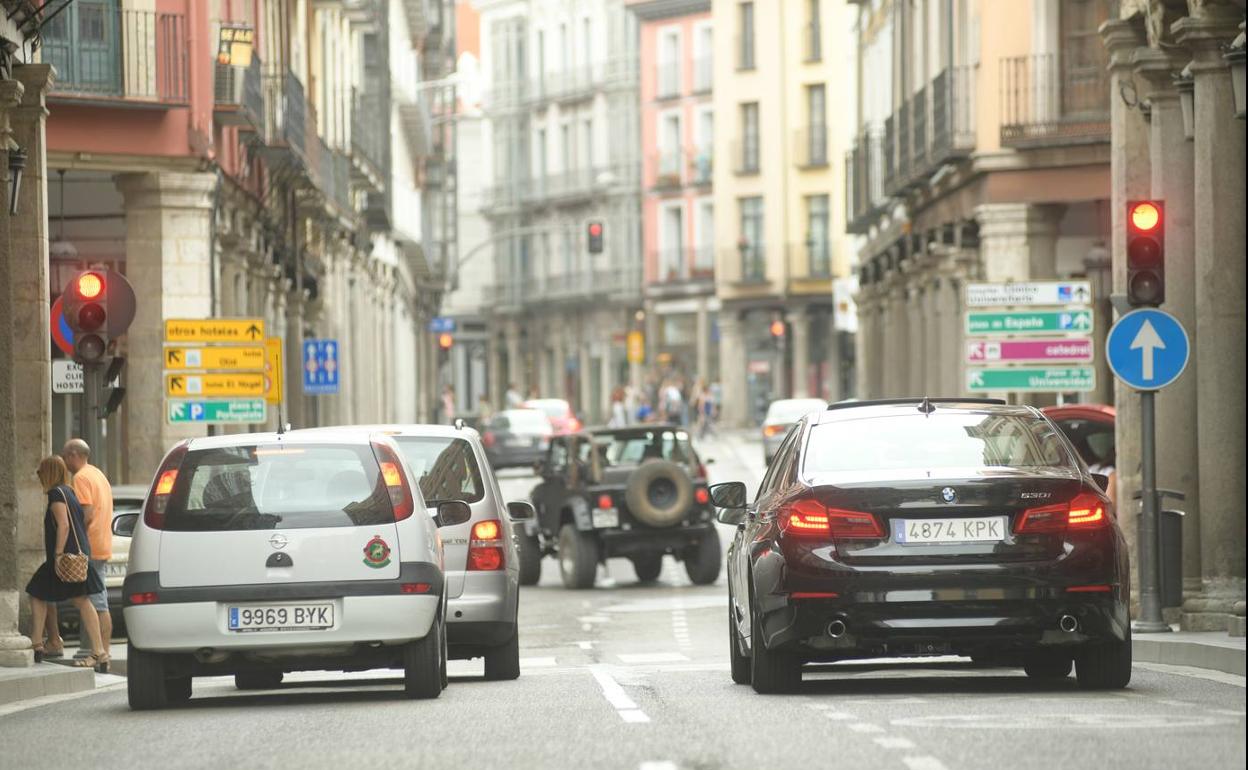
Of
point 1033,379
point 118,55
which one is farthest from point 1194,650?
point 118,55

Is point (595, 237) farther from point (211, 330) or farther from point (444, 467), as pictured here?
point (444, 467)

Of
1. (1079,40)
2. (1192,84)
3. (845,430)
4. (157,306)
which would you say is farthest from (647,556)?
(845,430)

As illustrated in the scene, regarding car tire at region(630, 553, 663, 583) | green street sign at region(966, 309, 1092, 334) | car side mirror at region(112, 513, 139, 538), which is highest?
green street sign at region(966, 309, 1092, 334)

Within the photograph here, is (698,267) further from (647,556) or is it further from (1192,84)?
(1192,84)

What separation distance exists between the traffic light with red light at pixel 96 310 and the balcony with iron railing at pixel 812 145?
68.7 metres

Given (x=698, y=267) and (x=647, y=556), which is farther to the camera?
(x=698, y=267)

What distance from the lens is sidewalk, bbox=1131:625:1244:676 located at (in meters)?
15.7

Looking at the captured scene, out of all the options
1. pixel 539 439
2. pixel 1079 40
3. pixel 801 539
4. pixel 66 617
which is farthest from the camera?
pixel 539 439

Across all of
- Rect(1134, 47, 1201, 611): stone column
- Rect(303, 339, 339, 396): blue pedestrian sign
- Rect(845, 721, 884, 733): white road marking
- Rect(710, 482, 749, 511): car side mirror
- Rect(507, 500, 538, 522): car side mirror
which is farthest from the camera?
Rect(303, 339, 339, 396): blue pedestrian sign

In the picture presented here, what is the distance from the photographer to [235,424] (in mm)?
35875

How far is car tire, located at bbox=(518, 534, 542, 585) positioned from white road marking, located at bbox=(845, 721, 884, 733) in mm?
19686

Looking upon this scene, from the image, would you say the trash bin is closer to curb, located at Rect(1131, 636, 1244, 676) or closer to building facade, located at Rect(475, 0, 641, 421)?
curb, located at Rect(1131, 636, 1244, 676)

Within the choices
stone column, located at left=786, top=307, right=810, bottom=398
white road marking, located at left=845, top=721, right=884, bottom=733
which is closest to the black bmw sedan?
white road marking, located at left=845, top=721, right=884, bottom=733

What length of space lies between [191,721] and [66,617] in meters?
9.51
